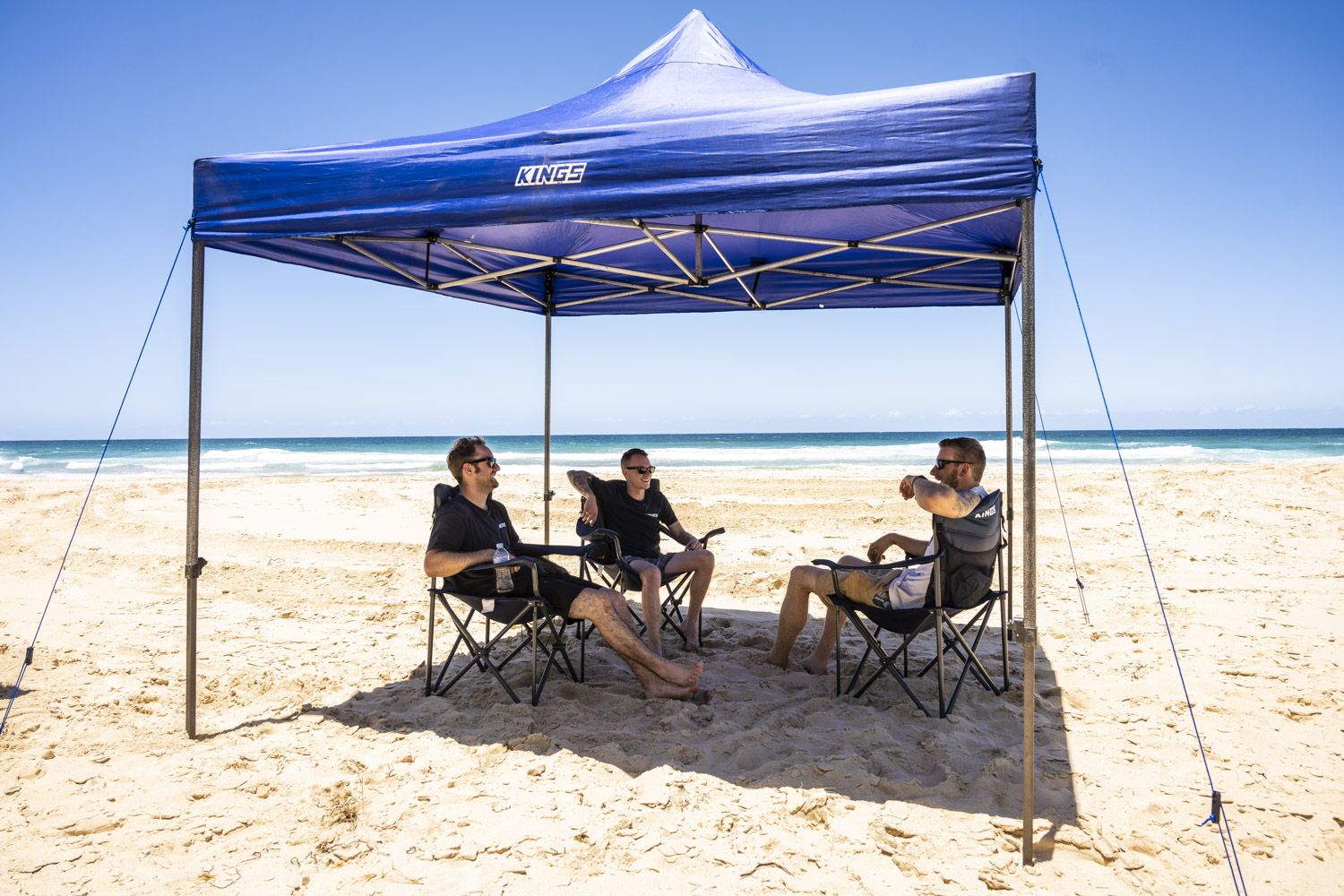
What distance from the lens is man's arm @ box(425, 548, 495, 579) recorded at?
3.00 meters

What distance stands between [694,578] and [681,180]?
2319 millimetres

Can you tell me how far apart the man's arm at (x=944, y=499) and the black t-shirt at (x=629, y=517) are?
1.61m

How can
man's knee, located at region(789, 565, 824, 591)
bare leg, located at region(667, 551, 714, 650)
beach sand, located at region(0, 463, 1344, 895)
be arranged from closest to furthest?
1. beach sand, located at region(0, 463, 1344, 895)
2. man's knee, located at region(789, 565, 824, 591)
3. bare leg, located at region(667, 551, 714, 650)

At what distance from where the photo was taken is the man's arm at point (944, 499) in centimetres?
281

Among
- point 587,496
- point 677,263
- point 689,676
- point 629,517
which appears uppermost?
point 677,263

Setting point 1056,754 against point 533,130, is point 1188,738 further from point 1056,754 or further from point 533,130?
point 533,130

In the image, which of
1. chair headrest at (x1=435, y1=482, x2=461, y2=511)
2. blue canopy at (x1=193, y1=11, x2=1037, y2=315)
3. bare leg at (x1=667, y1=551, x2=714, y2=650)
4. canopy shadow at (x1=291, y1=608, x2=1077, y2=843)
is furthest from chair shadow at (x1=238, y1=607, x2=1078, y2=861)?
blue canopy at (x1=193, y1=11, x2=1037, y2=315)

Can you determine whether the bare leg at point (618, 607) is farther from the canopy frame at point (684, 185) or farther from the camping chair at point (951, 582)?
the canopy frame at point (684, 185)

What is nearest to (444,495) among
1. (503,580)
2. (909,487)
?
(503,580)

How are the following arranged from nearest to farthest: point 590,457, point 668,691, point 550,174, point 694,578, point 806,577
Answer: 1. point 550,174
2. point 668,691
3. point 806,577
4. point 694,578
5. point 590,457

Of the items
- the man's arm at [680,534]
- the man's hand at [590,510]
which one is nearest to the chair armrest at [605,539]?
the man's hand at [590,510]

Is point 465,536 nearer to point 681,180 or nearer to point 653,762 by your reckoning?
point 653,762

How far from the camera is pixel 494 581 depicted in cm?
314

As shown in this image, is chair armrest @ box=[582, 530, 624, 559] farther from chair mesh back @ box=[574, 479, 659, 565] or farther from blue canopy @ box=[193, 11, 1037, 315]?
blue canopy @ box=[193, 11, 1037, 315]
